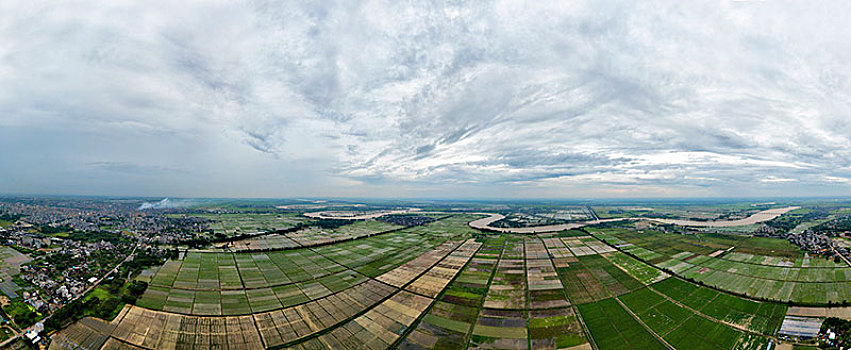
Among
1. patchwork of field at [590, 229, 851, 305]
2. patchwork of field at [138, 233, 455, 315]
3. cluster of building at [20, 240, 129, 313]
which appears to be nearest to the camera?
patchwork of field at [138, 233, 455, 315]

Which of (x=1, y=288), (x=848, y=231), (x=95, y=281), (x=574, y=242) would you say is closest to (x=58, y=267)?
(x=1, y=288)

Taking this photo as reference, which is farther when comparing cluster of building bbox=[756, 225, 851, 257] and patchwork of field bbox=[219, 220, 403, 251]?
patchwork of field bbox=[219, 220, 403, 251]

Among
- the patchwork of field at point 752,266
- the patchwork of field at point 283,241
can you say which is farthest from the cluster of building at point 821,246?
the patchwork of field at point 283,241

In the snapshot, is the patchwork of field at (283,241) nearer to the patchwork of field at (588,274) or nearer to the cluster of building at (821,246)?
the patchwork of field at (588,274)

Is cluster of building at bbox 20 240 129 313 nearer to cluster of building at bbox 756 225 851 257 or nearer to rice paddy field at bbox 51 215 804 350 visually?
rice paddy field at bbox 51 215 804 350

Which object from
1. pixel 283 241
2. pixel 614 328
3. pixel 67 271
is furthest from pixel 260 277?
pixel 614 328

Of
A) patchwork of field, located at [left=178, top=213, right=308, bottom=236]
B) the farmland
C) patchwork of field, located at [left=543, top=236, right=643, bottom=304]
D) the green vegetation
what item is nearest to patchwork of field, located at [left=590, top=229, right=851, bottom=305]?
the farmland
